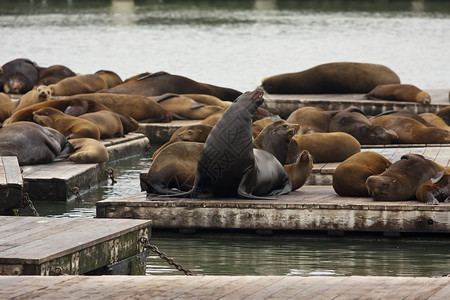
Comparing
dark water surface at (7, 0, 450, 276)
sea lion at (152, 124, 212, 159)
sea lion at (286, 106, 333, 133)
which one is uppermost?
sea lion at (152, 124, 212, 159)

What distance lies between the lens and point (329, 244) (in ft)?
27.1

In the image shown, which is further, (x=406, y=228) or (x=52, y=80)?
(x=52, y=80)

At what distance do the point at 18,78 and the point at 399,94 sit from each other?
5231 mm

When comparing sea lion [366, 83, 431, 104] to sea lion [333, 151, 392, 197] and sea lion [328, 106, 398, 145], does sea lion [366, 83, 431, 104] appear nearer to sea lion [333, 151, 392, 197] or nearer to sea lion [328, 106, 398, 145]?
sea lion [328, 106, 398, 145]

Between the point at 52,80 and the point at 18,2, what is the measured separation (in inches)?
2070

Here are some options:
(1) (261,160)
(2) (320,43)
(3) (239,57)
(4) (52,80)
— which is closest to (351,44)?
(2) (320,43)

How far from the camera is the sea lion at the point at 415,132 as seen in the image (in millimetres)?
11523

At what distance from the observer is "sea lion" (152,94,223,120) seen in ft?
46.2

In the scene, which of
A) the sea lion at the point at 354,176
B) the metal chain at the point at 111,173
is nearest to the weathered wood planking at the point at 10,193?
the sea lion at the point at 354,176

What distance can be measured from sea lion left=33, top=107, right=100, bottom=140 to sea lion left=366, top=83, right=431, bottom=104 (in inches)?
192

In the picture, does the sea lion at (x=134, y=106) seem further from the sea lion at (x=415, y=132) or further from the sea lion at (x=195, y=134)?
the sea lion at (x=195, y=134)

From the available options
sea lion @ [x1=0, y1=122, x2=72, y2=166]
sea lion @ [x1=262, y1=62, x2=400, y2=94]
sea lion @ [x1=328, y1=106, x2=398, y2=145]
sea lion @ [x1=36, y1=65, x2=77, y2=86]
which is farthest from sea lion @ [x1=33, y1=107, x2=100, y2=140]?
sea lion @ [x1=36, y1=65, x2=77, y2=86]

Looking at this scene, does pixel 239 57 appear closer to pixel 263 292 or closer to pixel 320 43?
pixel 320 43

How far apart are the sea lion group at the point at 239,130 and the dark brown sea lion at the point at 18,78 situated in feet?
0.06
